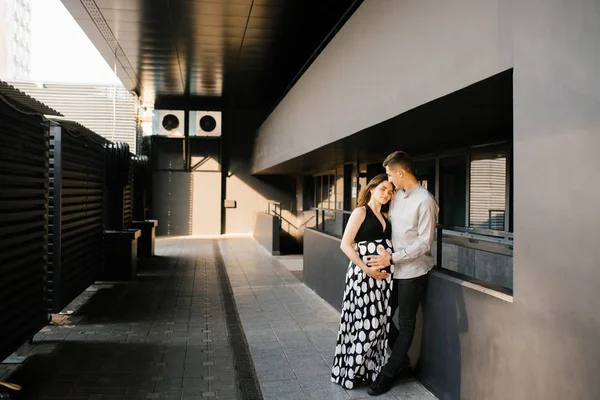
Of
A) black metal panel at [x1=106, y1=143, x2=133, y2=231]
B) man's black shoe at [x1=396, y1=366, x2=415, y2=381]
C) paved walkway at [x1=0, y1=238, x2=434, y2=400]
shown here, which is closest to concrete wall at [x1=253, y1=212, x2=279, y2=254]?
paved walkway at [x1=0, y1=238, x2=434, y2=400]

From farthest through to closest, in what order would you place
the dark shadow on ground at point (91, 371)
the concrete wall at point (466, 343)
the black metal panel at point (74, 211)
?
the black metal panel at point (74, 211) < the dark shadow on ground at point (91, 371) < the concrete wall at point (466, 343)

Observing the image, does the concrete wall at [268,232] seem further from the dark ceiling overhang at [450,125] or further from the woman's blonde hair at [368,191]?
the woman's blonde hair at [368,191]

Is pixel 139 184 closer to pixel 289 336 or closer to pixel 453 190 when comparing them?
pixel 453 190

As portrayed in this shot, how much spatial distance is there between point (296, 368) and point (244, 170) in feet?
47.5

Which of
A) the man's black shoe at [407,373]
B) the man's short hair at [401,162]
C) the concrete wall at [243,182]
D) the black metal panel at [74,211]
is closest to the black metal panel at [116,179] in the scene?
the black metal panel at [74,211]

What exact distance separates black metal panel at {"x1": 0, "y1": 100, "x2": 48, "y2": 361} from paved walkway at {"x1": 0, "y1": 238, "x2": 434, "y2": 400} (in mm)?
374

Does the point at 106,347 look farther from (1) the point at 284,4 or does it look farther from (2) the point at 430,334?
(1) the point at 284,4

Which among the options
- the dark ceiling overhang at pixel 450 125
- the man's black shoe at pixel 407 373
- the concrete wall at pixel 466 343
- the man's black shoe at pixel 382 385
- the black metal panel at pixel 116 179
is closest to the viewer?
the concrete wall at pixel 466 343

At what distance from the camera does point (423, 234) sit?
10.8 ft

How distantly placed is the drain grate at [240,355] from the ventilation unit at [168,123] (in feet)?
36.7

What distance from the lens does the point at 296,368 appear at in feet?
13.6

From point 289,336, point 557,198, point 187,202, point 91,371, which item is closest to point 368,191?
point 557,198

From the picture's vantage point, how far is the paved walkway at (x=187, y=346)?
3703mm

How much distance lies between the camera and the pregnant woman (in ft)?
11.7
